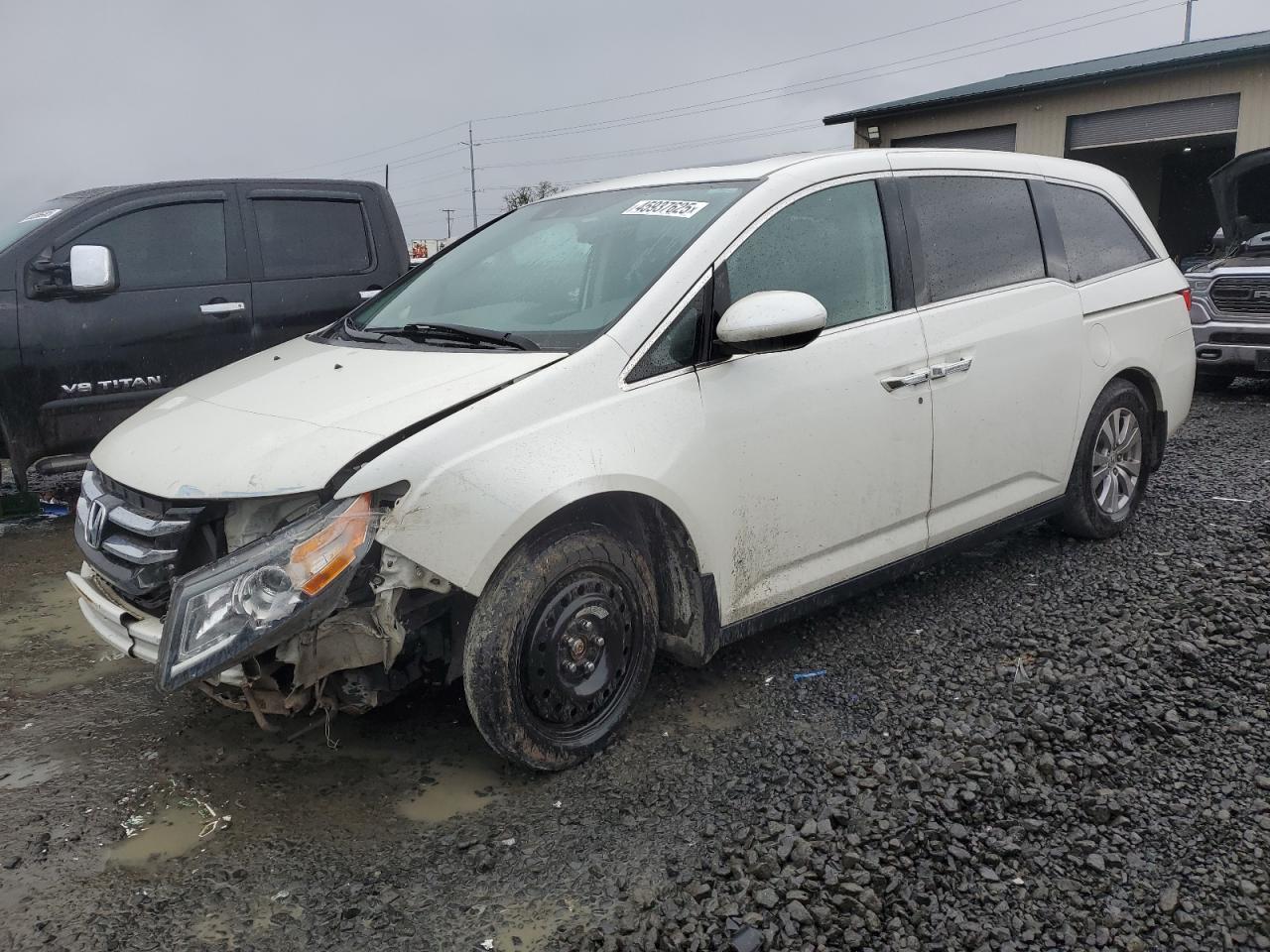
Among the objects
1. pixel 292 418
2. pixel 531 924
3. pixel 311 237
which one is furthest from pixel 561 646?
pixel 311 237

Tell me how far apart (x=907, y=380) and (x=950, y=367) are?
0.25 m

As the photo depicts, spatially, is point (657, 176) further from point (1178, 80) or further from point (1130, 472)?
point (1178, 80)

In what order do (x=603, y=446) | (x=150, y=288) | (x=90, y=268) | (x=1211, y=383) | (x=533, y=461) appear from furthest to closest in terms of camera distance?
(x=1211, y=383)
(x=150, y=288)
(x=90, y=268)
(x=603, y=446)
(x=533, y=461)

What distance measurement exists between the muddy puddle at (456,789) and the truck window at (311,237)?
4175mm

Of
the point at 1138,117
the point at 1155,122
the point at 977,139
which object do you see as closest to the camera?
the point at 1155,122

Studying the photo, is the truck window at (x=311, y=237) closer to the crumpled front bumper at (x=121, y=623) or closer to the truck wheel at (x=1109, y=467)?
the crumpled front bumper at (x=121, y=623)

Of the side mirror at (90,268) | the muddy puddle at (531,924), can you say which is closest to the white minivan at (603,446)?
the muddy puddle at (531,924)

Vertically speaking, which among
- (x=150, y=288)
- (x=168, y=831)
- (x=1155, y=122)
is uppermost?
(x=1155, y=122)

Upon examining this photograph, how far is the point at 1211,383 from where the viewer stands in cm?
1080

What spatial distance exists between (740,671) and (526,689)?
1.08 meters

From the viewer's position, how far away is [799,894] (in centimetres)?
241

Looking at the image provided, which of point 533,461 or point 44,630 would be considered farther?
point 44,630

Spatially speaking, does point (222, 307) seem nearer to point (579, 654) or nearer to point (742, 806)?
point (579, 654)

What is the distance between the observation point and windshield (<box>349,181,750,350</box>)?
329cm
